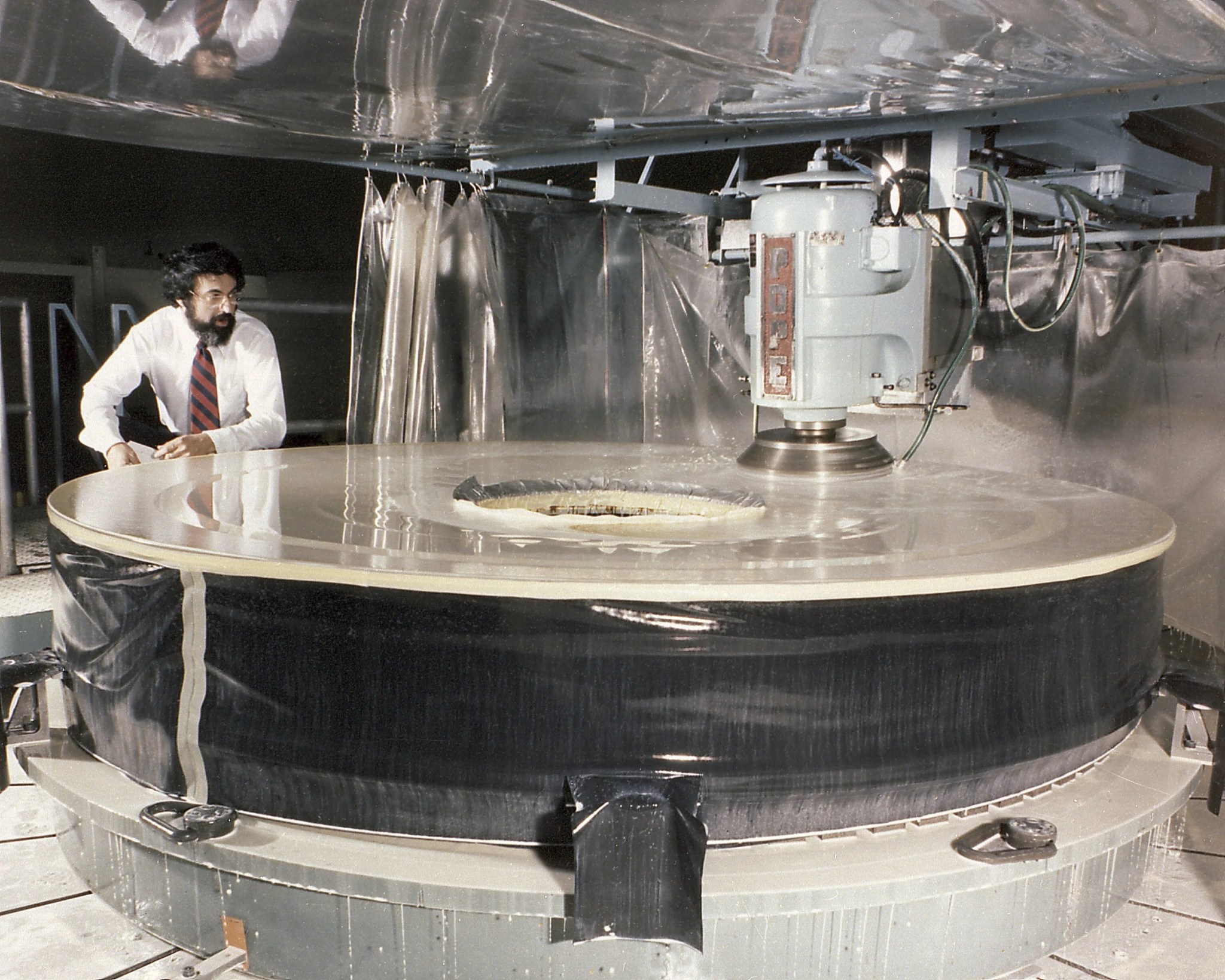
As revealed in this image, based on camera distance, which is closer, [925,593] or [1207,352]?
[925,593]

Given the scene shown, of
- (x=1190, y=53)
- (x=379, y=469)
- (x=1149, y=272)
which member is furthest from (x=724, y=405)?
(x=1190, y=53)

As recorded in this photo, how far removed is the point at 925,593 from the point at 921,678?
0.12 metres

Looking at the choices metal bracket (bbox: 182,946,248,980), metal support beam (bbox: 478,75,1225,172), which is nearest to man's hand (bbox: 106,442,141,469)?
metal support beam (bbox: 478,75,1225,172)

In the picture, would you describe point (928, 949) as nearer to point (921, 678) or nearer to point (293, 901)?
point (921, 678)

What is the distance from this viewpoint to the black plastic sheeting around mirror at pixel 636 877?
4.39 ft

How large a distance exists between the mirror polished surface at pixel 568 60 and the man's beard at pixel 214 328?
1.78ft

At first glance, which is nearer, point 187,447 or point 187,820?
point 187,820

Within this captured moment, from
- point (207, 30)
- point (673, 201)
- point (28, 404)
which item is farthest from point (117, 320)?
point (207, 30)

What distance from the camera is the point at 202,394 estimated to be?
3.34 meters

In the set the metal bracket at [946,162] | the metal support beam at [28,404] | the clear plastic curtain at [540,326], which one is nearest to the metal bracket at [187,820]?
the metal bracket at [946,162]

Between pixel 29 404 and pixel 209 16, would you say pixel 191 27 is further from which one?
pixel 29 404

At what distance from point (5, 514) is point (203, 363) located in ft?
3.47

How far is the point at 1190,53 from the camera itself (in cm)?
203

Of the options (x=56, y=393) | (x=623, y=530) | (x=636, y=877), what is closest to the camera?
(x=636, y=877)
